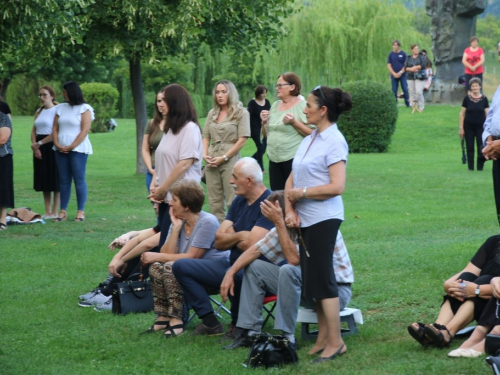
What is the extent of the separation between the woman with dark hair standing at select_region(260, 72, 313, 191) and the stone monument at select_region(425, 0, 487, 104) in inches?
914

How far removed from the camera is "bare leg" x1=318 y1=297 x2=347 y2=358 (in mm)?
5938

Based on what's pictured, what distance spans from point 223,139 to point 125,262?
303 centimetres

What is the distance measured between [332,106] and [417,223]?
685cm

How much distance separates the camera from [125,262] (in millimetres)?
7965

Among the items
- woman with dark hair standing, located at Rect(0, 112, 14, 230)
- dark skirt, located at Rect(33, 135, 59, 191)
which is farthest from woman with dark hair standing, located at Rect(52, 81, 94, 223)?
woman with dark hair standing, located at Rect(0, 112, 14, 230)

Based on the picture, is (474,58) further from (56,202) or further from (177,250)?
(177,250)

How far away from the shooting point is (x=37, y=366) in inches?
242

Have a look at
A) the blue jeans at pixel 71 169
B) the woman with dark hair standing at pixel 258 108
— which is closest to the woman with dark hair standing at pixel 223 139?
the blue jeans at pixel 71 169

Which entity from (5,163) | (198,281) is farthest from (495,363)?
(5,163)

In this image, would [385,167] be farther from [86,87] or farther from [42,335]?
[86,87]

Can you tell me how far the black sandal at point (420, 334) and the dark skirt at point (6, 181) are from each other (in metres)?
8.08

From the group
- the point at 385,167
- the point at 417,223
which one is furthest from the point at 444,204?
the point at 385,167

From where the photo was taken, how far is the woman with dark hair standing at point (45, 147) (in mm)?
13492

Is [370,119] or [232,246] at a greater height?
[370,119]
